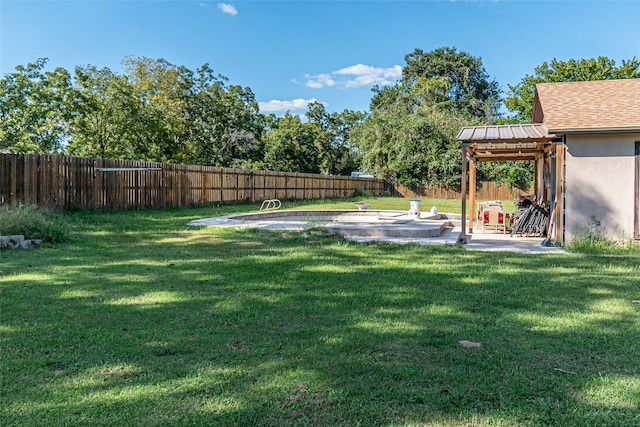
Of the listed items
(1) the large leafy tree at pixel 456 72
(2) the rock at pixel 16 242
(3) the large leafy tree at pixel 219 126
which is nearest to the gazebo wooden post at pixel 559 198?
(2) the rock at pixel 16 242

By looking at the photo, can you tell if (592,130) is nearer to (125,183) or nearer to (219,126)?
(125,183)

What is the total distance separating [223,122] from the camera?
108 ft

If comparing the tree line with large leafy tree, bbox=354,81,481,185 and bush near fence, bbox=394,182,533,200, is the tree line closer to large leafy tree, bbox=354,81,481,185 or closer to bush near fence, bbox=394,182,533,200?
large leafy tree, bbox=354,81,481,185

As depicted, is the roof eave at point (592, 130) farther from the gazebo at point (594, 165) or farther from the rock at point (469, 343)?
the rock at point (469, 343)

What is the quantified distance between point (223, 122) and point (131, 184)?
18.0m

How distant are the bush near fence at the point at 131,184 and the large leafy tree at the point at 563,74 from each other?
1672cm

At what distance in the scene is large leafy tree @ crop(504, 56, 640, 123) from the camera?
99.6ft

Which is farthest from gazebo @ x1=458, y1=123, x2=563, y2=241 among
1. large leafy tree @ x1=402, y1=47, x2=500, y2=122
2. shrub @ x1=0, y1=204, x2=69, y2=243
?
large leafy tree @ x1=402, y1=47, x2=500, y2=122

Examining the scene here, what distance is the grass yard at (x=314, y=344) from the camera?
2326mm

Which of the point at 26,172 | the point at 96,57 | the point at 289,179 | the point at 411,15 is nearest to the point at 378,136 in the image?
the point at 289,179

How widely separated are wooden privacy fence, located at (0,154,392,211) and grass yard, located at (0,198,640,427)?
21.8ft

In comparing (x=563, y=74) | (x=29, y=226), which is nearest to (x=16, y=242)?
(x=29, y=226)

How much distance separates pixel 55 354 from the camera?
3.01 metres

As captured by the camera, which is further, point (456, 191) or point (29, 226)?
point (456, 191)
